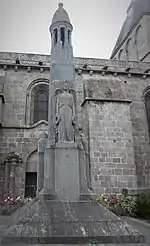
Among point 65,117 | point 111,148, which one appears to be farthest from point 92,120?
point 65,117

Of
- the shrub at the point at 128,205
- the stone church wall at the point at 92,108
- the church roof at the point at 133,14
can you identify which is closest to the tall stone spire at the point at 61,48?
the shrub at the point at 128,205

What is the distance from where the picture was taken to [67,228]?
4.23 metres

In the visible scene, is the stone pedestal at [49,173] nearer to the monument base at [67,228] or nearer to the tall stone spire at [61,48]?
the monument base at [67,228]

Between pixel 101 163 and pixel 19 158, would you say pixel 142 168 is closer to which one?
pixel 101 163

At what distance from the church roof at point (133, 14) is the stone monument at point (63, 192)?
57.9 ft

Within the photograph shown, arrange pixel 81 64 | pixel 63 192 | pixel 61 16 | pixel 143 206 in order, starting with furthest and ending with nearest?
pixel 81 64 → pixel 143 206 → pixel 61 16 → pixel 63 192

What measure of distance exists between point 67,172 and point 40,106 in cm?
1029

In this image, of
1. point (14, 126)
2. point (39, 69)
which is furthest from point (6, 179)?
point (39, 69)

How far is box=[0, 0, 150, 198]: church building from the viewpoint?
11.9 meters

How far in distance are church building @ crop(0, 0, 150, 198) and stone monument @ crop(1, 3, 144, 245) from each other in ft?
9.85

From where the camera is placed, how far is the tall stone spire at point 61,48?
6594 mm

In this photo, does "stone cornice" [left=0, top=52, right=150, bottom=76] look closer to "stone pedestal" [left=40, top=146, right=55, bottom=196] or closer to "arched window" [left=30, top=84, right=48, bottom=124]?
"arched window" [left=30, top=84, right=48, bottom=124]

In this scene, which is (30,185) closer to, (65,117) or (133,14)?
(65,117)

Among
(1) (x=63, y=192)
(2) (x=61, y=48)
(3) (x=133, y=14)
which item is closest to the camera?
(1) (x=63, y=192)
